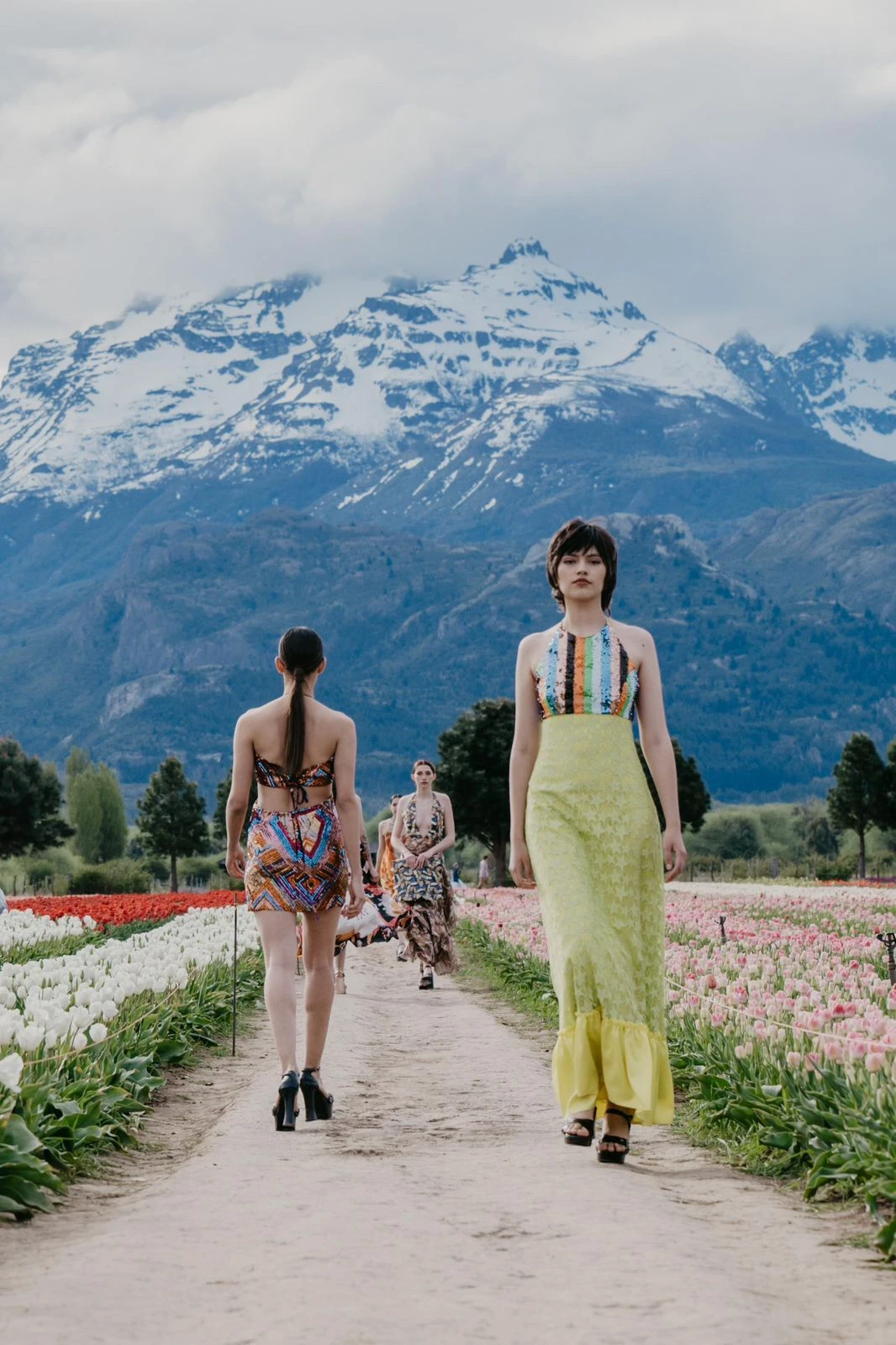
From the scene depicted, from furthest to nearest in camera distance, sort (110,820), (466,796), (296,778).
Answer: (110,820)
(466,796)
(296,778)

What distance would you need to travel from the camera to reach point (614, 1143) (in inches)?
246

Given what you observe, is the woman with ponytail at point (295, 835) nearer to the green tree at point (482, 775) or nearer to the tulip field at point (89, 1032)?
the tulip field at point (89, 1032)

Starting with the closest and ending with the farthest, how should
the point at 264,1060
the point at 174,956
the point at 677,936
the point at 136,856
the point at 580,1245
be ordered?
the point at 580,1245 < the point at 264,1060 < the point at 174,956 < the point at 677,936 < the point at 136,856

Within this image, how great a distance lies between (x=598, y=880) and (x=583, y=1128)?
3.11 ft

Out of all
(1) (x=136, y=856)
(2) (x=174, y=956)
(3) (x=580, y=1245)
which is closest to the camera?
(3) (x=580, y=1245)

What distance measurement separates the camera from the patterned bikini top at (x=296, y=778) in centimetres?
762

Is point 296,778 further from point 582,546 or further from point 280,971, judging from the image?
point 582,546

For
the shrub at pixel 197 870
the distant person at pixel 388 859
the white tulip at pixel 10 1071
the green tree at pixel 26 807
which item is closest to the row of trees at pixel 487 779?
the green tree at pixel 26 807

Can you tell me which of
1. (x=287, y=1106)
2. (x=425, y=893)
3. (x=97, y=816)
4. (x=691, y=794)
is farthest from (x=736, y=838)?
(x=287, y=1106)

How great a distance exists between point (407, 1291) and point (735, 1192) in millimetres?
2027

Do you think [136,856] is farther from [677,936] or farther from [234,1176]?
[234,1176]

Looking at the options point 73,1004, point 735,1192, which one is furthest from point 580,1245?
point 73,1004

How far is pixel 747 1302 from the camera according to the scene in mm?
4121

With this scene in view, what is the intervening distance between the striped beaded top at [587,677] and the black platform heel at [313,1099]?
6.60ft
